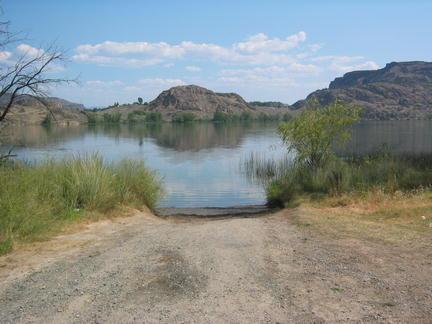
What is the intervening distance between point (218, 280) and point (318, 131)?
14426 millimetres

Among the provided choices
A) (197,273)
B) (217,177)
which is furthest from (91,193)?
(217,177)

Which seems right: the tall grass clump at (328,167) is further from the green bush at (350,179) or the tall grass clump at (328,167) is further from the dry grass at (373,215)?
Answer: the dry grass at (373,215)

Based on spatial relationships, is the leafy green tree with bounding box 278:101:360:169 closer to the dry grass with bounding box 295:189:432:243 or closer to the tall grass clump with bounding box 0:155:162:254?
the dry grass with bounding box 295:189:432:243

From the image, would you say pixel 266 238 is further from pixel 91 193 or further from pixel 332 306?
pixel 91 193

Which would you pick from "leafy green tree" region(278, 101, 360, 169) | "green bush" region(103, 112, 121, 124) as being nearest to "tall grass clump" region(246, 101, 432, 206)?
"leafy green tree" region(278, 101, 360, 169)

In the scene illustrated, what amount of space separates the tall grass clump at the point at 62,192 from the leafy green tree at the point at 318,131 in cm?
659

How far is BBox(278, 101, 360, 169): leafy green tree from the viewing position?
19875mm

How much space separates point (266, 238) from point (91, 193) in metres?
5.11

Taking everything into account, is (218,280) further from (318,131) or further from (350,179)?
(318,131)

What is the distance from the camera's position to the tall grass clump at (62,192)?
8.87 metres

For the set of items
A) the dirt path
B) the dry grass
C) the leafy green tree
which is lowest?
the dry grass

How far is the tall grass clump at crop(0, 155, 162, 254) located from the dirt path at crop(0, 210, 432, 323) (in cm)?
68

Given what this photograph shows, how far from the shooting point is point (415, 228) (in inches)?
372

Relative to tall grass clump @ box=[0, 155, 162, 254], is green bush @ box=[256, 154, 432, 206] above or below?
below
